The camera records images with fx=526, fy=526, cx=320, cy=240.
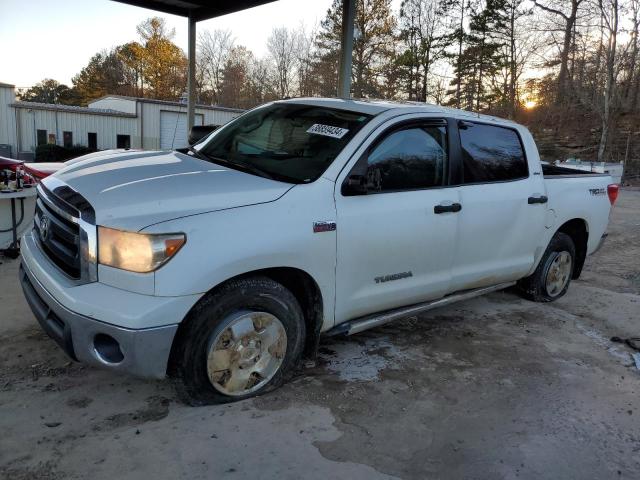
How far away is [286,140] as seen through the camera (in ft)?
12.2

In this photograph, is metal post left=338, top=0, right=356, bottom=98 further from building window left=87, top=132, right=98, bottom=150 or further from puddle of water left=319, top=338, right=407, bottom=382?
building window left=87, top=132, right=98, bottom=150

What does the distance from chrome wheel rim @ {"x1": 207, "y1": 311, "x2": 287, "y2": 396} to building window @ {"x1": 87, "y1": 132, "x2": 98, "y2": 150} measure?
106 ft

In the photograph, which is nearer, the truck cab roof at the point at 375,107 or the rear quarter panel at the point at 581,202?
the truck cab roof at the point at 375,107

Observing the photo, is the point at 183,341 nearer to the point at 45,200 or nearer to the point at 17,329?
the point at 45,200

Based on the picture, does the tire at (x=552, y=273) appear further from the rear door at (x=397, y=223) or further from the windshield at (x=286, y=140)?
the windshield at (x=286, y=140)

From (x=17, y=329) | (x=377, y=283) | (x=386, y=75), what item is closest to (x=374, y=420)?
(x=377, y=283)

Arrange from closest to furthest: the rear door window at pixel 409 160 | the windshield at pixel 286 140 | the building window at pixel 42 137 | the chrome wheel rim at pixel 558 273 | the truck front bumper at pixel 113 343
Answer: the truck front bumper at pixel 113 343, the windshield at pixel 286 140, the rear door window at pixel 409 160, the chrome wheel rim at pixel 558 273, the building window at pixel 42 137

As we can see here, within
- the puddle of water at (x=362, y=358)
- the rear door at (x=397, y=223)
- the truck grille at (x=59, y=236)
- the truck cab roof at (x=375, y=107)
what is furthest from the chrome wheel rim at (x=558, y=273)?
the truck grille at (x=59, y=236)

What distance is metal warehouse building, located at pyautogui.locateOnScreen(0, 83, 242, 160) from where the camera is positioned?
1177 inches

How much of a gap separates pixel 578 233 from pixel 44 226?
508cm

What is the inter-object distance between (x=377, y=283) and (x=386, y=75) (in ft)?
118

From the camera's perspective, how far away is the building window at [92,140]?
105ft

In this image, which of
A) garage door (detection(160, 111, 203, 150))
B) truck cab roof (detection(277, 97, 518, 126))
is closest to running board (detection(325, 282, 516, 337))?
truck cab roof (detection(277, 97, 518, 126))

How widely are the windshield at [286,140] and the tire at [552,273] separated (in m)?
2.73
